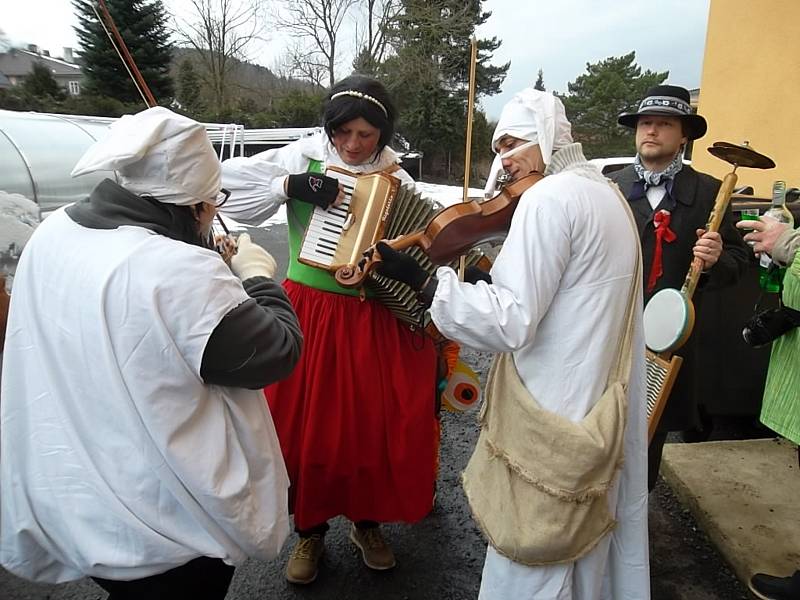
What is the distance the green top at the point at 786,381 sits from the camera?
2.15 meters

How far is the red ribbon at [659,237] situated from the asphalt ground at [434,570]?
49.5 inches

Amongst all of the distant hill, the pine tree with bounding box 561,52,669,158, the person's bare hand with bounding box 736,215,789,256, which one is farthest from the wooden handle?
the distant hill

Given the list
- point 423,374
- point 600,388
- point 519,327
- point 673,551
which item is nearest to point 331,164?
point 423,374

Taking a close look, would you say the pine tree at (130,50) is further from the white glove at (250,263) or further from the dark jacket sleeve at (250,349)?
the dark jacket sleeve at (250,349)

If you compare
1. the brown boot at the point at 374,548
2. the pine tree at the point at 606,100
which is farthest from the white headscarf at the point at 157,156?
the pine tree at the point at 606,100

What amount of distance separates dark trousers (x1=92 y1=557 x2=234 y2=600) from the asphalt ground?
97 cm

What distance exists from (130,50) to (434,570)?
2120 cm

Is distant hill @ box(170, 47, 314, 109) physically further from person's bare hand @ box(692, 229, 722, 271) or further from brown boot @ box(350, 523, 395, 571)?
person's bare hand @ box(692, 229, 722, 271)

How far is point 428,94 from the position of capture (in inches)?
856

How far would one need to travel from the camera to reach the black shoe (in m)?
2.22

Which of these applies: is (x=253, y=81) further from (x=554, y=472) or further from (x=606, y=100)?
(x=554, y=472)

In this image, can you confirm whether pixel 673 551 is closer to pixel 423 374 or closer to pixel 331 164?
pixel 423 374

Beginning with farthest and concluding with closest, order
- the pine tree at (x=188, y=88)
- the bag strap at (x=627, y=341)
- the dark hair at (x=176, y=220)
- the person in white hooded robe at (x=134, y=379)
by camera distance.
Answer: the pine tree at (x=188, y=88), the bag strap at (x=627, y=341), the dark hair at (x=176, y=220), the person in white hooded robe at (x=134, y=379)

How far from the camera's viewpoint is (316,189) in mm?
2137
